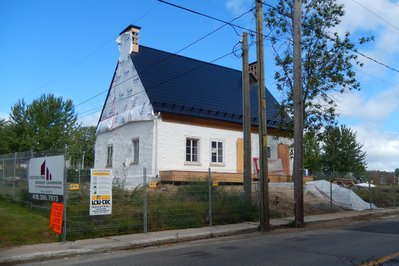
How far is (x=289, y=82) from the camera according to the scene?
25891 millimetres

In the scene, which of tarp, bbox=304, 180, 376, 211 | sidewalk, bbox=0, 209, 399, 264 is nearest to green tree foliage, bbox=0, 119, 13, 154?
tarp, bbox=304, 180, 376, 211

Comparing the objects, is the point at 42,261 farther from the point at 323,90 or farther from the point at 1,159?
the point at 323,90

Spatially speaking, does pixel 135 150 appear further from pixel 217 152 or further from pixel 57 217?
pixel 57 217

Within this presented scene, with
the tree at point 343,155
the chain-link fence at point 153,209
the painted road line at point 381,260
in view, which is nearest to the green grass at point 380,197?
the chain-link fence at point 153,209

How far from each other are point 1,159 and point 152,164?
333 inches

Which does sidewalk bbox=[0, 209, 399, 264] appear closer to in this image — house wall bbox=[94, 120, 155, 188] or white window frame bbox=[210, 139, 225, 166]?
house wall bbox=[94, 120, 155, 188]

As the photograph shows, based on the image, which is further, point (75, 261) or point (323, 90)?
point (323, 90)

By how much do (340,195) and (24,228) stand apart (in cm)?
1606

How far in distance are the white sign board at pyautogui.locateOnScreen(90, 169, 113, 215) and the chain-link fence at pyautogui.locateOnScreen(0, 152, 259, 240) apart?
0.18 metres

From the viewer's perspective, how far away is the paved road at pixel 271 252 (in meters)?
8.81

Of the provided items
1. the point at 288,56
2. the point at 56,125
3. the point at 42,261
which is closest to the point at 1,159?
the point at 42,261

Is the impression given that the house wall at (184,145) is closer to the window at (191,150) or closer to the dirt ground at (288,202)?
the window at (191,150)

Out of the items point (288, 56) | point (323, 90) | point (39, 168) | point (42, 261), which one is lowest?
point (42, 261)

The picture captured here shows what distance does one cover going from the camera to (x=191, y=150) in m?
27.1
